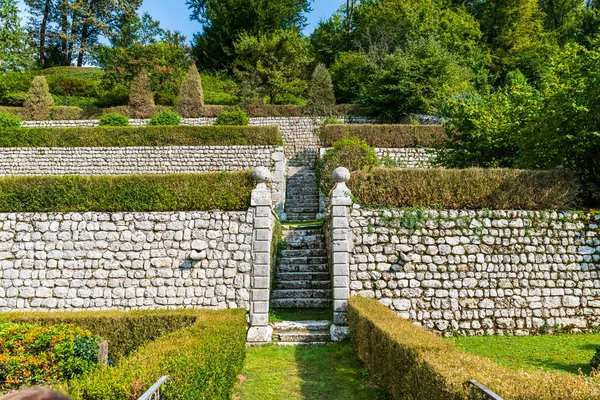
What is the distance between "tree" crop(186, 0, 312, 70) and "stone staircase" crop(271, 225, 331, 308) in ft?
106

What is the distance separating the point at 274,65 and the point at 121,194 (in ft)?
85.6

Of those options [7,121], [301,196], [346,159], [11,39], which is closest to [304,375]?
[346,159]

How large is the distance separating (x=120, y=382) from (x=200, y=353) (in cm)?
105

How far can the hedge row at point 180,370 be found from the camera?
13.0ft

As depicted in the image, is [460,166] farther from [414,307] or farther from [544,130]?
[414,307]

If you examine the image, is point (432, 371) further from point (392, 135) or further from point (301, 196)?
point (392, 135)

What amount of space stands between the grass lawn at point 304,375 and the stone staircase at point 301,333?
8.7 inches

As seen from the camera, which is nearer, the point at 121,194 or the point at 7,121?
the point at 121,194

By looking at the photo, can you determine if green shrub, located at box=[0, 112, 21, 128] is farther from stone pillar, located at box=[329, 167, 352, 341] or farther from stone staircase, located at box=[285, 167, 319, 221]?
stone pillar, located at box=[329, 167, 352, 341]

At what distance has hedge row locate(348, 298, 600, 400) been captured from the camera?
3.23 m

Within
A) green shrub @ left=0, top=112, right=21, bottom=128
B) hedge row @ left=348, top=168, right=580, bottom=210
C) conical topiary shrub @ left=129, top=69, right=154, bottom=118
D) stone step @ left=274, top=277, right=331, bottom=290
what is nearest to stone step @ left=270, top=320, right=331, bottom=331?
stone step @ left=274, top=277, right=331, bottom=290

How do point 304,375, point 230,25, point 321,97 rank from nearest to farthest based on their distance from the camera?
point 304,375, point 321,97, point 230,25

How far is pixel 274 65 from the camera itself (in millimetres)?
33500

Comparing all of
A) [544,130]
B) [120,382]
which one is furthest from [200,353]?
[544,130]
